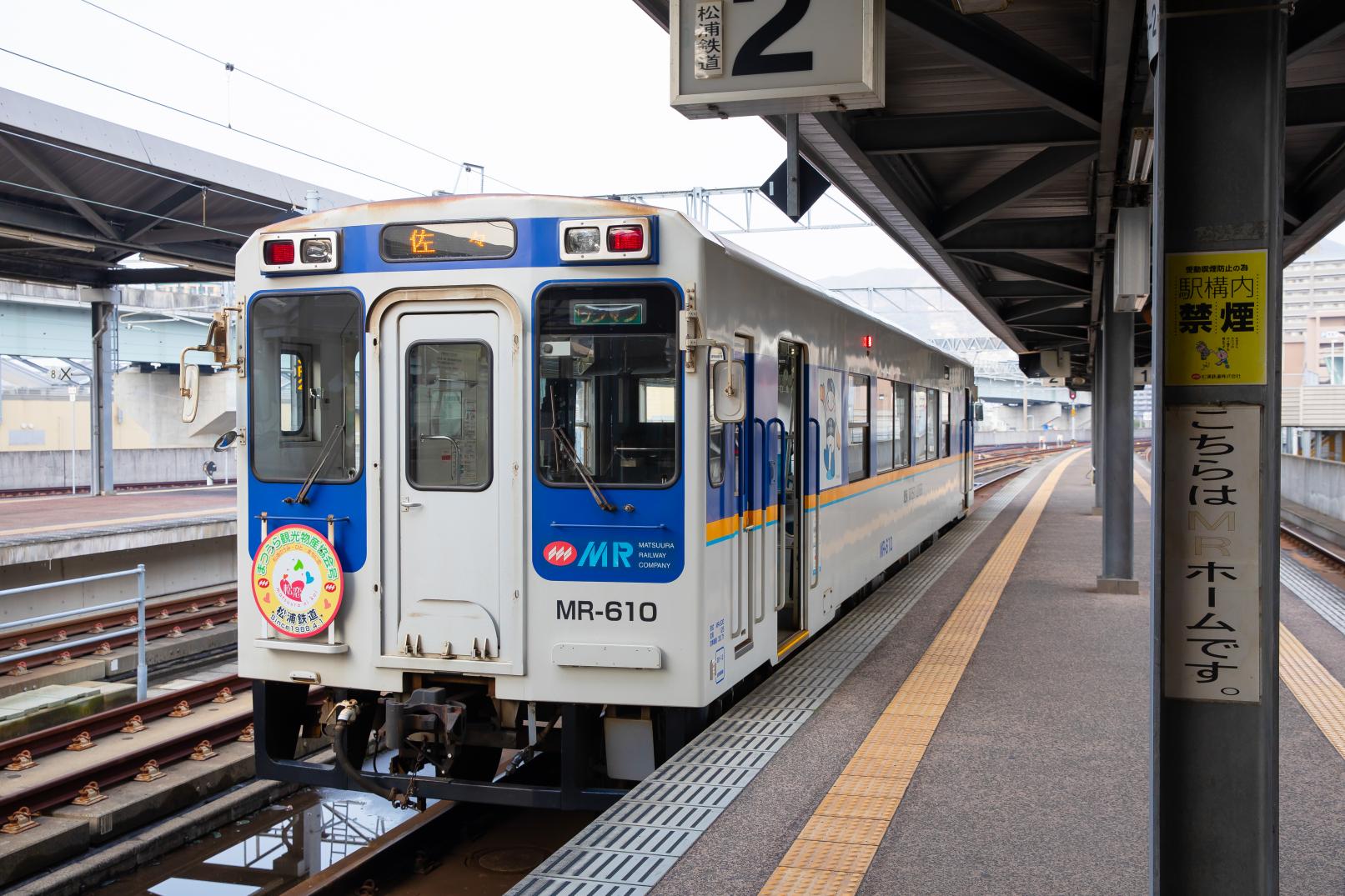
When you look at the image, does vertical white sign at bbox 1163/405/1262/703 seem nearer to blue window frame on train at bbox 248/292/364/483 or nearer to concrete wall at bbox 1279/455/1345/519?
blue window frame on train at bbox 248/292/364/483

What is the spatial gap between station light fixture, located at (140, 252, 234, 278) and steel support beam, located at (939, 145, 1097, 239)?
33.4ft

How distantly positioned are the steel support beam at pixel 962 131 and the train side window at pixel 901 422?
12.0 ft

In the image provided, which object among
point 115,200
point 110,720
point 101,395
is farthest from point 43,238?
point 110,720

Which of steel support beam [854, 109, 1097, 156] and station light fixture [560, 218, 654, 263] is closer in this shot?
station light fixture [560, 218, 654, 263]

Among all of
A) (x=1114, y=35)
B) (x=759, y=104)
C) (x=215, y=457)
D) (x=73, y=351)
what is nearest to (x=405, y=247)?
(x=759, y=104)

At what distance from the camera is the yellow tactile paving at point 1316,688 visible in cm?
591

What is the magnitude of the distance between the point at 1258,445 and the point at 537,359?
3088mm

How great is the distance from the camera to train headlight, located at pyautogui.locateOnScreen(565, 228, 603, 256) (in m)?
5.19

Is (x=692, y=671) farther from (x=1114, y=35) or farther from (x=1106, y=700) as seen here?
(x=1114, y=35)

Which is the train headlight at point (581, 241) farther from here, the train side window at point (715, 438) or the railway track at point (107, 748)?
the railway track at point (107, 748)

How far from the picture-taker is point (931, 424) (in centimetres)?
1402

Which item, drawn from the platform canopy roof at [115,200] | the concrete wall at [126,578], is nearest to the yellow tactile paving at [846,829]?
the platform canopy roof at [115,200]

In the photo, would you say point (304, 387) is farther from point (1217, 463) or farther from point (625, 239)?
point (1217, 463)

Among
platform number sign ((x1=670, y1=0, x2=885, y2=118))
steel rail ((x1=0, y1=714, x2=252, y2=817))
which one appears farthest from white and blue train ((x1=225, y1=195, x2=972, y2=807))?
steel rail ((x1=0, y1=714, x2=252, y2=817))
